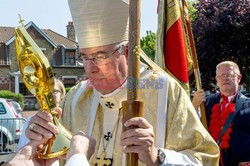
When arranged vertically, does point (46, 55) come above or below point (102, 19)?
above

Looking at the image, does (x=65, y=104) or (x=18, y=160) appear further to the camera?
(x=65, y=104)

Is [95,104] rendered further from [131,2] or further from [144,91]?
[131,2]

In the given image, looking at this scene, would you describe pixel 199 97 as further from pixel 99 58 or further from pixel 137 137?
pixel 137 137

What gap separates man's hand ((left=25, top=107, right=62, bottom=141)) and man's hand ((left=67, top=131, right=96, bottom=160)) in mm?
140

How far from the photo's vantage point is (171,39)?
3842 millimetres

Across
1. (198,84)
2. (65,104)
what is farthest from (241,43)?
(65,104)

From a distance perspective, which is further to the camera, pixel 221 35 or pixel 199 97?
pixel 221 35

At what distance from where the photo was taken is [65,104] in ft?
8.57

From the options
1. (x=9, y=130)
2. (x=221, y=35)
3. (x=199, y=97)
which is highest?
(x=221, y=35)

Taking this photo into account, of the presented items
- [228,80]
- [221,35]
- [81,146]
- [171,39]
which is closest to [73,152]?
[81,146]

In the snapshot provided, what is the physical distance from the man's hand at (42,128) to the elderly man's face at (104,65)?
32 cm

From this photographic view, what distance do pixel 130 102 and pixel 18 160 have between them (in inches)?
23.4

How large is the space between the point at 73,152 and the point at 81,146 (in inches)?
1.7

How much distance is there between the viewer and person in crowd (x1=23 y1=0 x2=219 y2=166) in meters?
2.09
